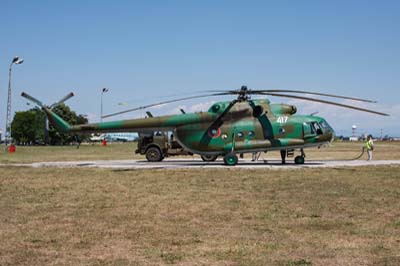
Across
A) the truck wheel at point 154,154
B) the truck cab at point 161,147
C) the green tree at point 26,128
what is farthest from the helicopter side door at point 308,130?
the green tree at point 26,128

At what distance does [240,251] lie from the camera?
741 cm

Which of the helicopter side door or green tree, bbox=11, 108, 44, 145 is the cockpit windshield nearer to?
the helicopter side door

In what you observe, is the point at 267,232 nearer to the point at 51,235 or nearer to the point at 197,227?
the point at 197,227

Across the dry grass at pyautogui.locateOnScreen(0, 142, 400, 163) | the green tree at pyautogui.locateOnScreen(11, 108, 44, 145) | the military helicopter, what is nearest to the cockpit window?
the military helicopter

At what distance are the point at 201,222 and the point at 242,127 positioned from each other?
685 inches

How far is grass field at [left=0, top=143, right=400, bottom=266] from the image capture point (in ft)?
23.6

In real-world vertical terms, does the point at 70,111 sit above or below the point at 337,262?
above

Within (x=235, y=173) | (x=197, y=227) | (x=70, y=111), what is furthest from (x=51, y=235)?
(x=70, y=111)

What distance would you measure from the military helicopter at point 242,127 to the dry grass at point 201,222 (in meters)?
9.42

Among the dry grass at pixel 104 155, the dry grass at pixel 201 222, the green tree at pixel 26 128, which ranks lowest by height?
the dry grass at pixel 201 222

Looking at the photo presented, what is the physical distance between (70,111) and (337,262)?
11731 centimetres

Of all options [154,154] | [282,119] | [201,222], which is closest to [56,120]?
[154,154]

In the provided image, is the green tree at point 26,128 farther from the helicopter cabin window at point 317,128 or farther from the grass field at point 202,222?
the grass field at point 202,222

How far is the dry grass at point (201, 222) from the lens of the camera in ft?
23.6
